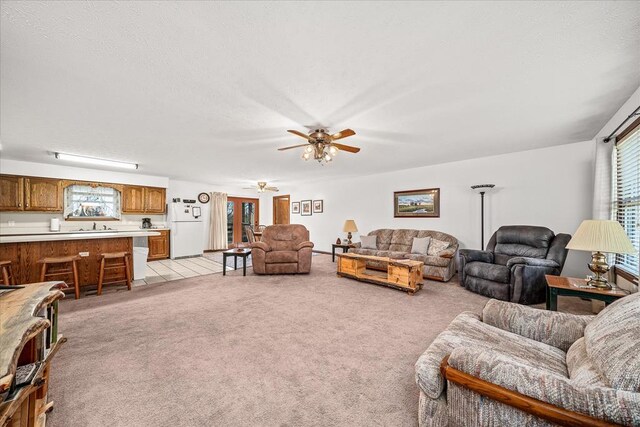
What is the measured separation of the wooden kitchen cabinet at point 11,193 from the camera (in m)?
5.03

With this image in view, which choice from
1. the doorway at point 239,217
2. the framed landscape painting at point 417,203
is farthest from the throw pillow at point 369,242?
the doorway at point 239,217

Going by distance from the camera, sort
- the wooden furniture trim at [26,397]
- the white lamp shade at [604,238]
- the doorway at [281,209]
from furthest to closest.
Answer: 1. the doorway at [281,209]
2. the white lamp shade at [604,238]
3. the wooden furniture trim at [26,397]

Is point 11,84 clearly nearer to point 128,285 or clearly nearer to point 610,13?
point 128,285

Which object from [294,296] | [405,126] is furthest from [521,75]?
[294,296]

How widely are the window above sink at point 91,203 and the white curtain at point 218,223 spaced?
99.0 inches

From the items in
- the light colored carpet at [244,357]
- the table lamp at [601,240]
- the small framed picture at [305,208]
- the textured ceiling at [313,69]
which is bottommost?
the light colored carpet at [244,357]

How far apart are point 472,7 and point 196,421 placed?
113 inches

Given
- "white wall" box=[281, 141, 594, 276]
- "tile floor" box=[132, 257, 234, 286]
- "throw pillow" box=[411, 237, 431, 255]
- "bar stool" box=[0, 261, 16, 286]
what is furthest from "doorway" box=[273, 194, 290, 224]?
"bar stool" box=[0, 261, 16, 286]

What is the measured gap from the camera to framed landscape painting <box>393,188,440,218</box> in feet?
18.4

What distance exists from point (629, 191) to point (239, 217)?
30.5 ft

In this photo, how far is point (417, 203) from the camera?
5.89 m

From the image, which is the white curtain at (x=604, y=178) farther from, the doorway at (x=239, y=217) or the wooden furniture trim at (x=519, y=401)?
the doorway at (x=239, y=217)

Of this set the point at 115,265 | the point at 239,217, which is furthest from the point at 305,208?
the point at 115,265

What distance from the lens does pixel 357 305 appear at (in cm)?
333
